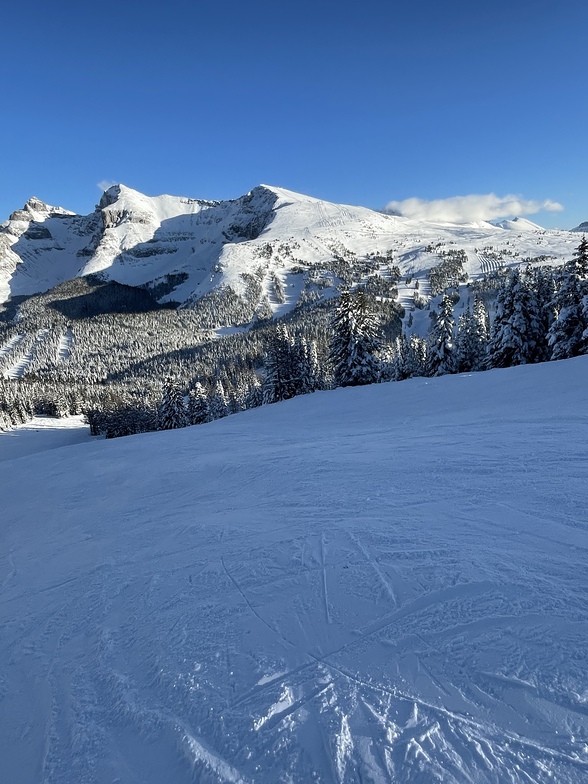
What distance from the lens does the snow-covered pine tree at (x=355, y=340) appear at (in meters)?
31.2

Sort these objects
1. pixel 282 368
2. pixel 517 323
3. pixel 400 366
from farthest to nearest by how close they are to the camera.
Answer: pixel 400 366
pixel 282 368
pixel 517 323

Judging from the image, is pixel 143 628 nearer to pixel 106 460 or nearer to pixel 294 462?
pixel 294 462

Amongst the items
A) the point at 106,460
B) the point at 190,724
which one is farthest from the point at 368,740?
the point at 106,460

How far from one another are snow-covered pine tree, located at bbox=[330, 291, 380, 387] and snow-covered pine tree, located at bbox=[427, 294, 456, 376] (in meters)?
7.99

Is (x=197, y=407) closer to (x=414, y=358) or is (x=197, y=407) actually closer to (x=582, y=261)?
(x=414, y=358)

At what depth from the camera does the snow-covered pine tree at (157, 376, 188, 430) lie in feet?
162

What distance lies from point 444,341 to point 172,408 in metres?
35.3

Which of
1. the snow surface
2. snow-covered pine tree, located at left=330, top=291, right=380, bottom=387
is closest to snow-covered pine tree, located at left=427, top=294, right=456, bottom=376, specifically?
snow-covered pine tree, located at left=330, top=291, right=380, bottom=387

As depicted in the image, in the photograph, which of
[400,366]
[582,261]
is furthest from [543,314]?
[400,366]

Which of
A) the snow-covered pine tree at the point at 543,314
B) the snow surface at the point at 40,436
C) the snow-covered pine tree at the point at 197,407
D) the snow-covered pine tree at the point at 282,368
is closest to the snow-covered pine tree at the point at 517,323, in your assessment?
the snow-covered pine tree at the point at 543,314

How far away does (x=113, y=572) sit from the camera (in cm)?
604

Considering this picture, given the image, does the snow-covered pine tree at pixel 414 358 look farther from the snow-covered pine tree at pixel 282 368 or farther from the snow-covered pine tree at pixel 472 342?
the snow-covered pine tree at pixel 282 368

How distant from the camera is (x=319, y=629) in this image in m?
3.85

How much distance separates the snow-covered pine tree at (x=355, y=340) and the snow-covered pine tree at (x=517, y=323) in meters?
10.2
